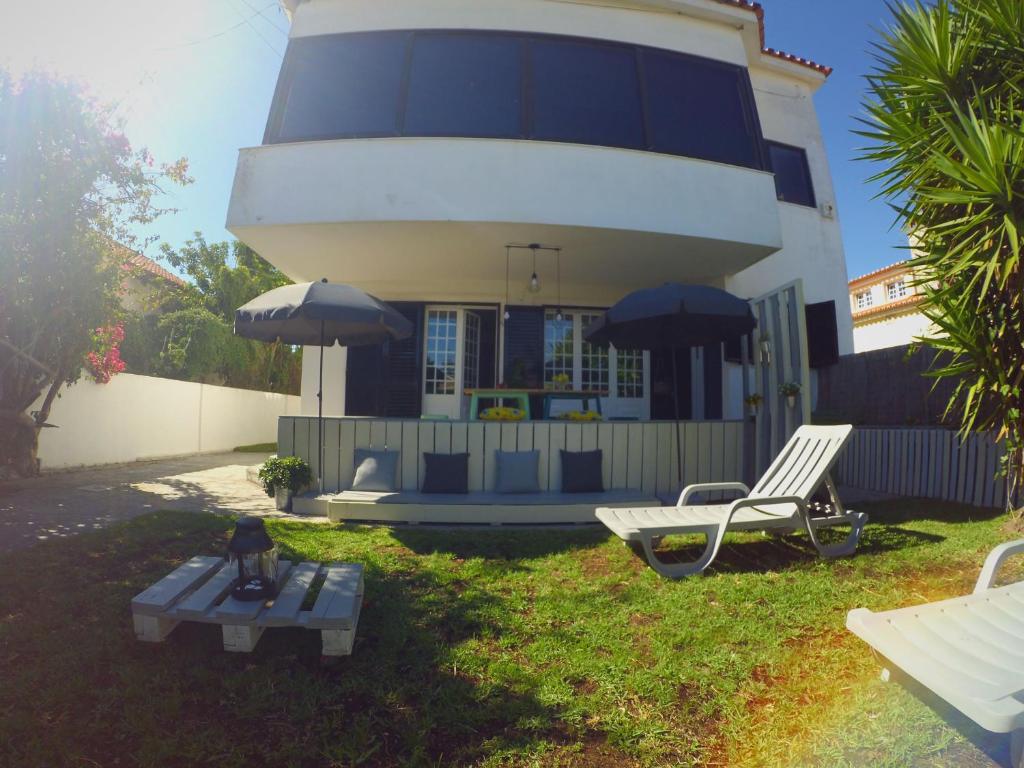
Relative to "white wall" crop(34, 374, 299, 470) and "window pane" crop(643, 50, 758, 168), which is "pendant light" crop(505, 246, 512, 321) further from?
"white wall" crop(34, 374, 299, 470)

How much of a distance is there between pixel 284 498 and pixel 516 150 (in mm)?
5008

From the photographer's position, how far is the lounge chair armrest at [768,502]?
389cm

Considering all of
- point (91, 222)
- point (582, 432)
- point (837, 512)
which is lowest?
point (837, 512)

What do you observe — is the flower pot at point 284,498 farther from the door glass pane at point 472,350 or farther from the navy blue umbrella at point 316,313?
the door glass pane at point 472,350

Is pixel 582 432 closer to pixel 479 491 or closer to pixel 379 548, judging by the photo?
pixel 479 491

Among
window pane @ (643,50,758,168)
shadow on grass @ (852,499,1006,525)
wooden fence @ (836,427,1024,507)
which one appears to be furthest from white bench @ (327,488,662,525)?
window pane @ (643,50,758,168)

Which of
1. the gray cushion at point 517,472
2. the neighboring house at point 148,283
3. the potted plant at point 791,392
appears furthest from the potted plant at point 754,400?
the neighboring house at point 148,283

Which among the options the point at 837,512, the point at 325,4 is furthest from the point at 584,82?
the point at 837,512

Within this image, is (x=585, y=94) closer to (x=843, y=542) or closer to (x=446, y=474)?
(x=446, y=474)

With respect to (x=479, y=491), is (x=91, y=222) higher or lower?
higher

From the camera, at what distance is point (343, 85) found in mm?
7625

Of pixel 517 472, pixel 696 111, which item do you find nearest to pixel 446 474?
pixel 517 472

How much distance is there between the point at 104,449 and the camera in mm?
10781

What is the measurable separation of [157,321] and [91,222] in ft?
35.1
